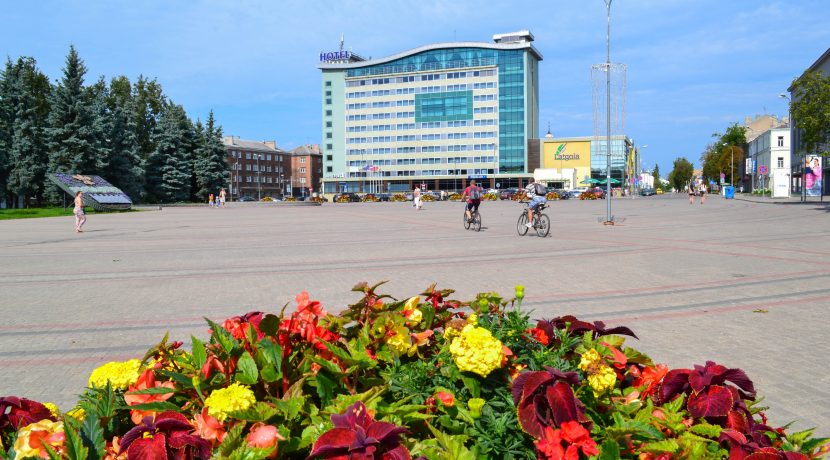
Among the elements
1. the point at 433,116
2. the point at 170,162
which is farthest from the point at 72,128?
the point at 433,116

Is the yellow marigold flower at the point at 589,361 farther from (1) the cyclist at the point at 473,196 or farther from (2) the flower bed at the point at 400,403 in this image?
(1) the cyclist at the point at 473,196

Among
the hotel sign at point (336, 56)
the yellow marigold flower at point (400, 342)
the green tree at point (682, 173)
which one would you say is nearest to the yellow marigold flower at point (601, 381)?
the yellow marigold flower at point (400, 342)

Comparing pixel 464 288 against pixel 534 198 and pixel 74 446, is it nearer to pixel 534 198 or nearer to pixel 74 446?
pixel 74 446

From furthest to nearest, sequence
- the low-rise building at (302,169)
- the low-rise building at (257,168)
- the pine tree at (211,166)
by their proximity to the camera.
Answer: the low-rise building at (302,169), the low-rise building at (257,168), the pine tree at (211,166)

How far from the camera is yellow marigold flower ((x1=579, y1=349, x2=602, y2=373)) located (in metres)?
→ 2.06

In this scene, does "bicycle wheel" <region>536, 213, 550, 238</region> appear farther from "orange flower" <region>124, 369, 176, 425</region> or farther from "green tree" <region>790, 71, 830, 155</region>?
"green tree" <region>790, 71, 830, 155</region>

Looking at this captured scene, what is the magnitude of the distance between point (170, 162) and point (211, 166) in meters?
4.60

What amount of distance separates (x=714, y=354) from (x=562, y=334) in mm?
3903

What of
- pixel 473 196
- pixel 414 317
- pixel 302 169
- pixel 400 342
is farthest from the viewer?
pixel 302 169

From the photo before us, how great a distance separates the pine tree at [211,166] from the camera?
69.9 metres

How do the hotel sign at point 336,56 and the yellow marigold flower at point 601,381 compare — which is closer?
the yellow marigold flower at point 601,381

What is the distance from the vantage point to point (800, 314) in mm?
7344

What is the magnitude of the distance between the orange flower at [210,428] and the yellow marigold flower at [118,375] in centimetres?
47

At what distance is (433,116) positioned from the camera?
12538 cm
